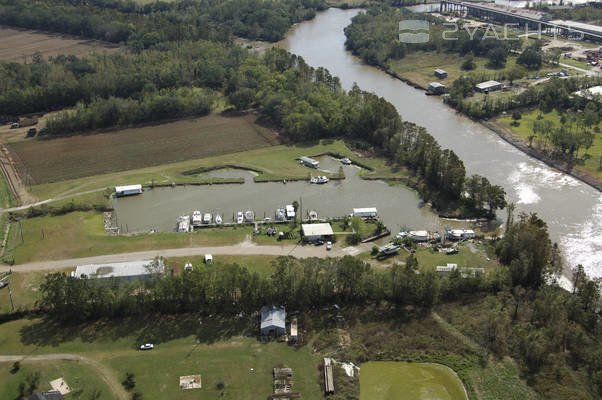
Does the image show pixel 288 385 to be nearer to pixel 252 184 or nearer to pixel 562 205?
pixel 252 184

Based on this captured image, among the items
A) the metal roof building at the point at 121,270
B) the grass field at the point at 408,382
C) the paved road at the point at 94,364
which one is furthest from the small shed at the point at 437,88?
the paved road at the point at 94,364

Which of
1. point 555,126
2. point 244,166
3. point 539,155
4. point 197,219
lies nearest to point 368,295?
point 197,219

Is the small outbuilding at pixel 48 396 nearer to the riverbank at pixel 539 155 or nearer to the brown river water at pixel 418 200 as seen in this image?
A: the brown river water at pixel 418 200

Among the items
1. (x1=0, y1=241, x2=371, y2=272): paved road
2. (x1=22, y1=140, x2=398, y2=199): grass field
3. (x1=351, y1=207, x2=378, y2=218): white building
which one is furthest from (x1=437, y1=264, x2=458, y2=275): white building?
(x1=22, y1=140, x2=398, y2=199): grass field

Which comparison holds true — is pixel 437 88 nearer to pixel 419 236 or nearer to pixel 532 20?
pixel 419 236

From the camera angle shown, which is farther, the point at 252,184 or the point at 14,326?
the point at 252,184

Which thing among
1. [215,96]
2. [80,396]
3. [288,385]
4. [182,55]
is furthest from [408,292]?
[182,55]

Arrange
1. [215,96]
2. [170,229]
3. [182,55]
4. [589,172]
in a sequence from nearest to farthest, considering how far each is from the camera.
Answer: [170,229] < [589,172] < [215,96] < [182,55]
